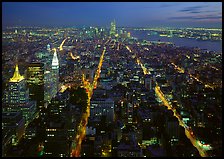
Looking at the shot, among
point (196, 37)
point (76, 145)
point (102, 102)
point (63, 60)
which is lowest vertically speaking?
point (76, 145)

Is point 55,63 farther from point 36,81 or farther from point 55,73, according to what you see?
point 36,81

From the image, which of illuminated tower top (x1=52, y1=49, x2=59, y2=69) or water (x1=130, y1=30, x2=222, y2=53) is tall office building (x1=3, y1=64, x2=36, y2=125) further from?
water (x1=130, y1=30, x2=222, y2=53)

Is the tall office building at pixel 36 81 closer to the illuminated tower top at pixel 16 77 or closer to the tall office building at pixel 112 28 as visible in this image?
the illuminated tower top at pixel 16 77

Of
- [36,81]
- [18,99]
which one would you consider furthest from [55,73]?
[18,99]

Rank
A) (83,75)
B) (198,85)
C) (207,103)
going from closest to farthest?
(207,103) → (198,85) → (83,75)

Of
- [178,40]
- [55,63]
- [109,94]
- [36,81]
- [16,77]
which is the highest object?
[178,40]

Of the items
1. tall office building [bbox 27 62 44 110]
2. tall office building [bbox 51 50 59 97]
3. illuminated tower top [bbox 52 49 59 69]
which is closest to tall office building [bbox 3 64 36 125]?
tall office building [bbox 27 62 44 110]

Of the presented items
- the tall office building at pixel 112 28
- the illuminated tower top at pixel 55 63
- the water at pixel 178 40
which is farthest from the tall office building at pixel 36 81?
the water at pixel 178 40

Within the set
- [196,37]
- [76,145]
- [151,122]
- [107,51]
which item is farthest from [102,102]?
[107,51]

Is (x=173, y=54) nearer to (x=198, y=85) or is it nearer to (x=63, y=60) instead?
(x=198, y=85)
